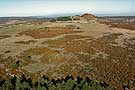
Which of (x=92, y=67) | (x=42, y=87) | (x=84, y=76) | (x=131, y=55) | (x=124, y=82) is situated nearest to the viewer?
(x=42, y=87)

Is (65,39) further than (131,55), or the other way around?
(65,39)

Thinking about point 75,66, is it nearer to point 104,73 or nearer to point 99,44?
point 104,73

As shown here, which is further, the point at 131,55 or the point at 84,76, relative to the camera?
the point at 131,55

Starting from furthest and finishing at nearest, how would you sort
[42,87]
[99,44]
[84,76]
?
[99,44] → [84,76] → [42,87]

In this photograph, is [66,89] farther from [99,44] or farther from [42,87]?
[99,44]

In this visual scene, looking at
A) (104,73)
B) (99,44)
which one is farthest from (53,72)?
(99,44)

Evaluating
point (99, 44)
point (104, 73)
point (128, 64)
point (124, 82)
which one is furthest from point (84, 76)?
point (99, 44)

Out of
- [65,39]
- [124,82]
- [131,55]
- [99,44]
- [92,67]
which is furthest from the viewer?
[65,39]

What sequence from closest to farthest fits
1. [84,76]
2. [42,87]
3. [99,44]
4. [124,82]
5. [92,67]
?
1. [42,87]
2. [124,82]
3. [84,76]
4. [92,67]
5. [99,44]

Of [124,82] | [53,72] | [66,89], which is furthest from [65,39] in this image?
[66,89]
